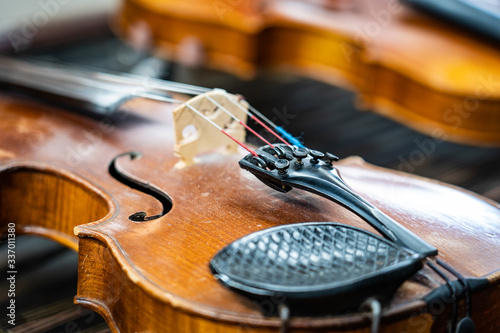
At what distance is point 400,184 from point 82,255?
2.09 ft

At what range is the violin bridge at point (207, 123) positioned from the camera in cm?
121

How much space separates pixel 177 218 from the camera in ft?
3.36

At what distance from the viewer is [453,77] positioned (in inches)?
70.3

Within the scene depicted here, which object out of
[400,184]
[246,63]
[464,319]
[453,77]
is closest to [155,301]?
[464,319]

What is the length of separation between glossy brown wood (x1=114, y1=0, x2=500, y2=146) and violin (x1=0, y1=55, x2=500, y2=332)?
0.71 metres

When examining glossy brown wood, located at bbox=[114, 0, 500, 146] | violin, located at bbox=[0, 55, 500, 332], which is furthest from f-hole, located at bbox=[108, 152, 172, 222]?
glossy brown wood, located at bbox=[114, 0, 500, 146]

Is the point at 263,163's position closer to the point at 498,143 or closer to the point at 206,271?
the point at 206,271

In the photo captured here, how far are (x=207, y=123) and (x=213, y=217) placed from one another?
0.94 ft

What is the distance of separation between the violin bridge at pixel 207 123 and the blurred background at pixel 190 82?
0.31 metres

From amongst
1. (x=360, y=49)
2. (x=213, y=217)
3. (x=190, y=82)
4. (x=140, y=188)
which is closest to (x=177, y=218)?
(x=213, y=217)

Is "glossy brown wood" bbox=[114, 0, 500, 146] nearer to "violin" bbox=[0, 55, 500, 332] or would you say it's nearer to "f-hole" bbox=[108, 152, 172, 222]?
"violin" bbox=[0, 55, 500, 332]

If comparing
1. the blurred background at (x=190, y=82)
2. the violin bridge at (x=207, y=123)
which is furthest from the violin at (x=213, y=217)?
the blurred background at (x=190, y=82)

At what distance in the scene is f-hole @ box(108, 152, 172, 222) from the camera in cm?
105

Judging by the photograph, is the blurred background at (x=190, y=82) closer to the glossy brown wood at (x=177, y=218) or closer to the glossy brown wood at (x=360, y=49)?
the glossy brown wood at (x=360, y=49)
